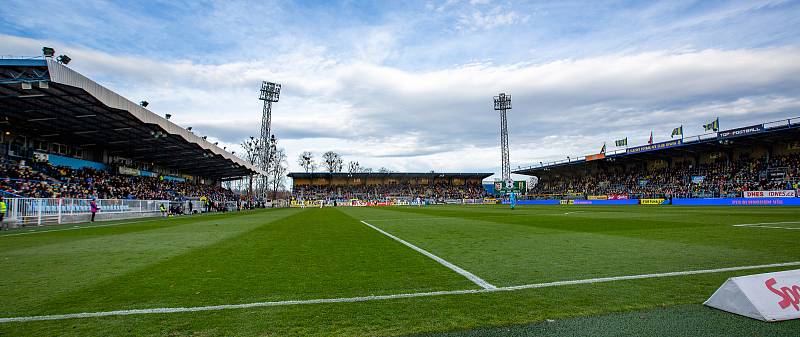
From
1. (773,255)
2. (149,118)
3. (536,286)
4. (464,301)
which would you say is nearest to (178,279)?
(464,301)

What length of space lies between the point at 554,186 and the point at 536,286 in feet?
249

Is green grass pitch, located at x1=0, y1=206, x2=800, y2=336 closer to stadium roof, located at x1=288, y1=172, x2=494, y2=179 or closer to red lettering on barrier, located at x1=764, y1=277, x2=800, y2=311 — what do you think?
red lettering on barrier, located at x1=764, y1=277, x2=800, y2=311

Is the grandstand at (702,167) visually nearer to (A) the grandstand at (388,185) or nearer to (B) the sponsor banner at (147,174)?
(A) the grandstand at (388,185)

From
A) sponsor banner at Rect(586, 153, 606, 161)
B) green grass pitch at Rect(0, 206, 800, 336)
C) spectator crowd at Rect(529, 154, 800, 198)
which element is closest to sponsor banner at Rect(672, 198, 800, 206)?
spectator crowd at Rect(529, 154, 800, 198)

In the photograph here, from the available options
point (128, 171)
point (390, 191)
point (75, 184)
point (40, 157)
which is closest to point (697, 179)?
point (390, 191)

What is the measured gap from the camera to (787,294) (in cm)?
358

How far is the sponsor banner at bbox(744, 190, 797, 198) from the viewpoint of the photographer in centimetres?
3168

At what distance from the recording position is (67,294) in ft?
15.5

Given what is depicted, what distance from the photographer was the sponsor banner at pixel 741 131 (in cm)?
3862

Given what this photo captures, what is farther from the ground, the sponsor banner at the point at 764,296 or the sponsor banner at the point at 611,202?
the sponsor banner at the point at 764,296

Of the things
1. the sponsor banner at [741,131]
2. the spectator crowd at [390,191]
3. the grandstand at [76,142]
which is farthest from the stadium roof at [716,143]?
the grandstand at [76,142]

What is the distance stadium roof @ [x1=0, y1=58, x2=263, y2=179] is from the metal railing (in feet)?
17.4

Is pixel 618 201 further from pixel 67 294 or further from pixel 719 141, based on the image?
pixel 67 294

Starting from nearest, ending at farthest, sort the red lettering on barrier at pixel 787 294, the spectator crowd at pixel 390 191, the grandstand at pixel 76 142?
the red lettering on barrier at pixel 787 294
the grandstand at pixel 76 142
the spectator crowd at pixel 390 191
